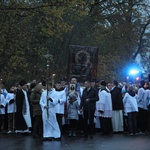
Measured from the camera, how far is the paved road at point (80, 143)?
1347 cm

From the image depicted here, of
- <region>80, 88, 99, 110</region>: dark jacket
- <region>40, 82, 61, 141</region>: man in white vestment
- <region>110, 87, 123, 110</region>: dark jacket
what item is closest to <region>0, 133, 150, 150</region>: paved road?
<region>40, 82, 61, 141</region>: man in white vestment

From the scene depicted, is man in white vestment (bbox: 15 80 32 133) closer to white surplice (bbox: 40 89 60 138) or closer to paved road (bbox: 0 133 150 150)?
paved road (bbox: 0 133 150 150)

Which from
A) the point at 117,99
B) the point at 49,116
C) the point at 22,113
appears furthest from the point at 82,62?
the point at 49,116

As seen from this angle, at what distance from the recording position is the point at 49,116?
15383 mm

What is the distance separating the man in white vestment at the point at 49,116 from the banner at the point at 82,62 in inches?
103

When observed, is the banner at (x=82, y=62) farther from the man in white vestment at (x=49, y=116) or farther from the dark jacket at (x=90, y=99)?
the man in white vestment at (x=49, y=116)

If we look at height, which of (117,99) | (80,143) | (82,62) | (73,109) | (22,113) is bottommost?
(80,143)

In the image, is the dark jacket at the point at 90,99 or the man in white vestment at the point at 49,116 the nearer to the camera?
the man in white vestment at the point at 49,116

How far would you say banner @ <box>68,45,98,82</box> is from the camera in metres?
17.7

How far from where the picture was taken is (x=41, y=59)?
85.4 feet

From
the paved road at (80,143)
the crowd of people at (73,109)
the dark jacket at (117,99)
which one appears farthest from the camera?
the dark jacket at (117,99)

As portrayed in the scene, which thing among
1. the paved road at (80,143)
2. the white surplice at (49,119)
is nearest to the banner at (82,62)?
the paved road at (80,143)

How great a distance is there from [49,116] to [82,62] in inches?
129

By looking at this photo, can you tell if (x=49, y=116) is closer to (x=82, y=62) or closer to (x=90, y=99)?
(x=90, y=99)
